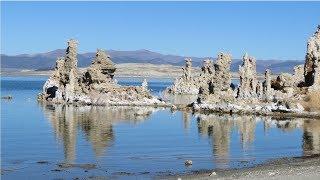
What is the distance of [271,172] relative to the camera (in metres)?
35.0

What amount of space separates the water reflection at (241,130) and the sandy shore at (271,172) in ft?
10.0

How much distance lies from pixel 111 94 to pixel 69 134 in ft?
174

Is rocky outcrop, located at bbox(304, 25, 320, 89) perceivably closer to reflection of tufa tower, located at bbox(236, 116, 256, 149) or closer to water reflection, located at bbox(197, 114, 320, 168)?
water reflection, located at bbox(197, 114, 320, 168)

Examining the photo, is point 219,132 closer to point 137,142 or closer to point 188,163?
point 137,142

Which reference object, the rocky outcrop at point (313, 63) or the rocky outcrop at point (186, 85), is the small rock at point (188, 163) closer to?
the rocky outcrop at point (313, 63)

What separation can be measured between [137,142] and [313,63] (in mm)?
55224

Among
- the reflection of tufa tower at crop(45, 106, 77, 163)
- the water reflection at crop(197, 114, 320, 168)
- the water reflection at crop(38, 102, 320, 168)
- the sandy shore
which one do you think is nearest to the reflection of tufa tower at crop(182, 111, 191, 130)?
the water reflection at crop(38, 102, 320, 168)

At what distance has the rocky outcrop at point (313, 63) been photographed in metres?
97.0

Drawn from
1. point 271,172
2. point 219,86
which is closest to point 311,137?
point 271,172

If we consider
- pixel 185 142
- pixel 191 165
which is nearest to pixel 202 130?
pixel 185 142

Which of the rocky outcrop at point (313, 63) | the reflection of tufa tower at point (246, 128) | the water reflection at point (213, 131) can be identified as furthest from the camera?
the rocky outcrop at point (313, 63)

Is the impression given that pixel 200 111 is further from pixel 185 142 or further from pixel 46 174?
pixel 46 174

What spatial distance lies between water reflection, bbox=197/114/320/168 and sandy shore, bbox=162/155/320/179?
305 centimetres

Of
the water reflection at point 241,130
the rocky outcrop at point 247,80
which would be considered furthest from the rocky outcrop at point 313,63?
the water reflection at point 241,130
